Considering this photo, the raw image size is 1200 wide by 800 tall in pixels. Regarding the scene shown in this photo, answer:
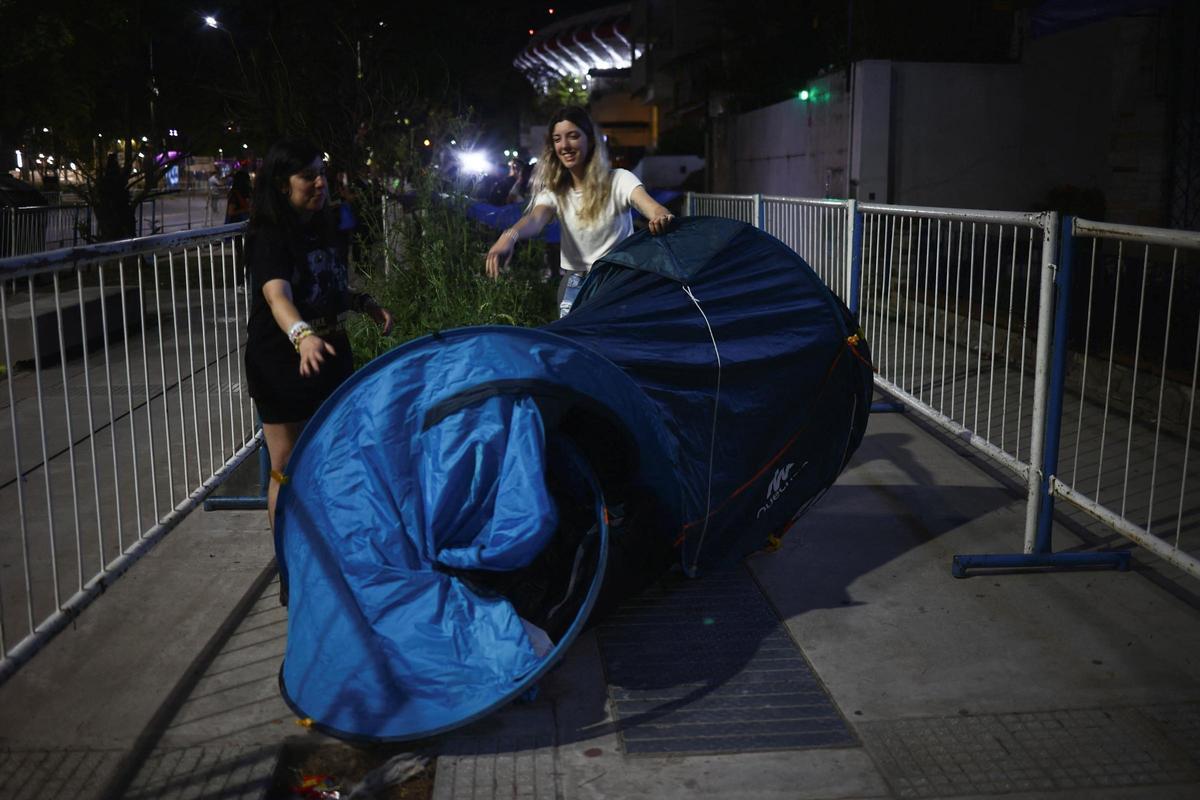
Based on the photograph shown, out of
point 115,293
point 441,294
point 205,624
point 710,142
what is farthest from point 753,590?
point 710,142

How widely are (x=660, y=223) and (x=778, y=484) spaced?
1284mm

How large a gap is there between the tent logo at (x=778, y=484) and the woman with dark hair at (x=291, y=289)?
187 cm

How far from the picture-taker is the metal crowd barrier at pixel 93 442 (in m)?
3.84

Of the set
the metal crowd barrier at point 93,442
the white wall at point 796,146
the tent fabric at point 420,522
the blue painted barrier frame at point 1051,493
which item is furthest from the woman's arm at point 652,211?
the white wall at point 796,146

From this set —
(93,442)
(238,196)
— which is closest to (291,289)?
(93,442)

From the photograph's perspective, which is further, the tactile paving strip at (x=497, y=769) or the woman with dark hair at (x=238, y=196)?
the woman with dark hair at (x=238, y=196)

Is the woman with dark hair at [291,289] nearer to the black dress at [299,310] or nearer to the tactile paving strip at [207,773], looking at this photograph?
the black dress at [299,310]

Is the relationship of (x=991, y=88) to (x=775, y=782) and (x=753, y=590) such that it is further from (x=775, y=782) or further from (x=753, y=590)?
(x=775, y=782)

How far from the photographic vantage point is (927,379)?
9031mm

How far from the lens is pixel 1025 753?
346 cm

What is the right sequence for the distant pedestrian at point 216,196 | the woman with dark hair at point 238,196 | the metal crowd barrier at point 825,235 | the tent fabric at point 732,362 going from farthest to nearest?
the distant pedestrian at point 216,196 → the woman with dark hair at point 238,196 → the metal crowd barrier at point 825,235 → the tent fabric at point 732,362

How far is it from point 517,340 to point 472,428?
348 mm

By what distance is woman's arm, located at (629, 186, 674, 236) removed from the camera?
516 cm

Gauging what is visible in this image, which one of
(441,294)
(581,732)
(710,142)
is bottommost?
(581,732)
